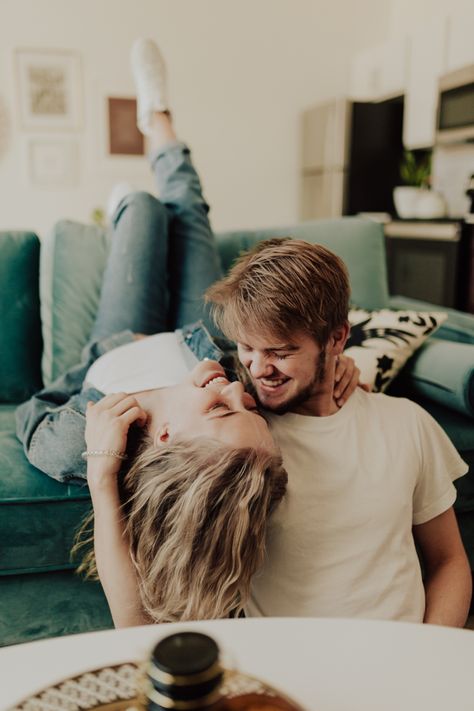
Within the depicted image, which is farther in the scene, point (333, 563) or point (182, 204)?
point (182, 204)

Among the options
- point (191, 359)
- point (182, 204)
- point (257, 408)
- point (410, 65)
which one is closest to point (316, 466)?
point (257, 408)

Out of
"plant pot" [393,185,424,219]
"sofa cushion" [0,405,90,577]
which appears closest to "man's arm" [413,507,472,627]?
"sofa cushion" [0,405,90,577]

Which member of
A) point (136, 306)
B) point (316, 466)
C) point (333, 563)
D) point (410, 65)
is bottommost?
point (333, 563)

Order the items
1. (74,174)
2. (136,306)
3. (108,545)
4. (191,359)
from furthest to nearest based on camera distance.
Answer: (74,174) < (136,306) < (191,359) < (108,545)

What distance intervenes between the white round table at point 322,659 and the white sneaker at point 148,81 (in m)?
1.94

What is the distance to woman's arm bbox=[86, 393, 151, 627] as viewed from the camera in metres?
0.93

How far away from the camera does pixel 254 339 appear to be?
1.07 meters

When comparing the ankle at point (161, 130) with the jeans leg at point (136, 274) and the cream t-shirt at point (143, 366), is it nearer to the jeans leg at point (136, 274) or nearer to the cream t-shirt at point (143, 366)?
the jeans leg at point (136, 274)

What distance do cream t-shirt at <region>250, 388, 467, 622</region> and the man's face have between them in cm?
6

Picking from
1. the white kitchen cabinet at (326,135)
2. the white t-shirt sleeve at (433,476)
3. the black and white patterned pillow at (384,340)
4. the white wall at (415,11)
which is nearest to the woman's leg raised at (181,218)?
the black and white patterned pillow at (384,340)

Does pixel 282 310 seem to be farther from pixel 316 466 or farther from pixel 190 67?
pixel 190 67

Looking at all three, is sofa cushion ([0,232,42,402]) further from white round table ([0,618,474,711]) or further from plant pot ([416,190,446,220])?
plant pot ([416,190,446,220])

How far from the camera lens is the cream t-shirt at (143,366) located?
131 centimetres

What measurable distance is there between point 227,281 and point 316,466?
37 cm
